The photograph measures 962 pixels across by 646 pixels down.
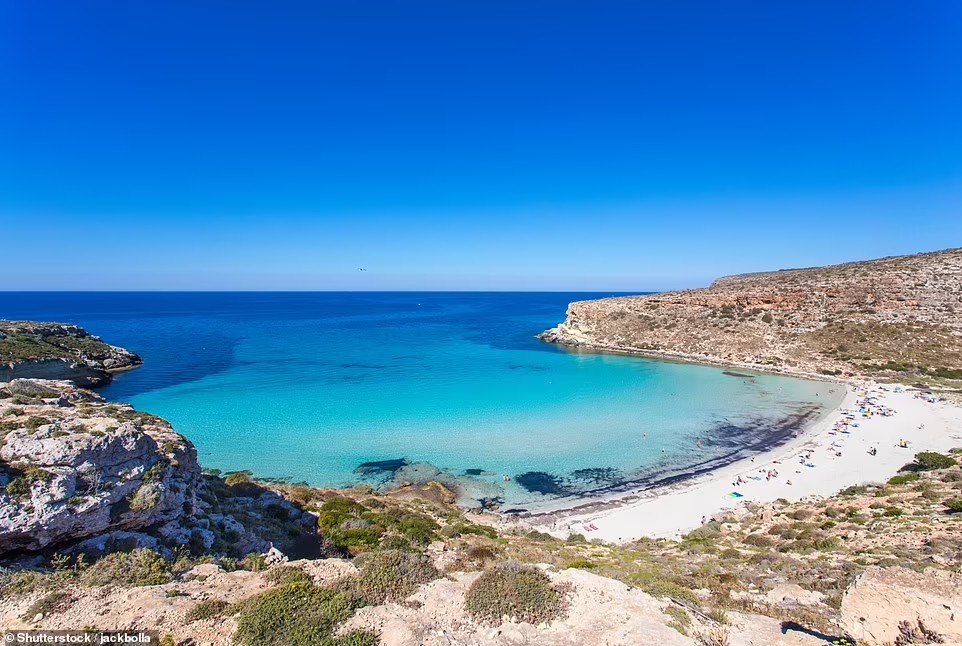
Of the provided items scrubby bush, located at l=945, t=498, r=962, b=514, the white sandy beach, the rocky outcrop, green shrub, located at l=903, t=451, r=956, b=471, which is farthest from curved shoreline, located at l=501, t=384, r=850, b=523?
the rocky outcrop

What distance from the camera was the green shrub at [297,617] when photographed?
6.66m

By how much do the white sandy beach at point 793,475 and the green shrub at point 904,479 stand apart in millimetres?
1361

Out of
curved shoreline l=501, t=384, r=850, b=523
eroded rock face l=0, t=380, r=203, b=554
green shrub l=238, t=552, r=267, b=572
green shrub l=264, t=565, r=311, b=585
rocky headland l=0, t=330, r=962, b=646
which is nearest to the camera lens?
rocky headland l=0, t=330, r=962, b=646

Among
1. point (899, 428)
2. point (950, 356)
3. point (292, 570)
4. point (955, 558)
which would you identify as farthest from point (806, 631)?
point (950, 356)

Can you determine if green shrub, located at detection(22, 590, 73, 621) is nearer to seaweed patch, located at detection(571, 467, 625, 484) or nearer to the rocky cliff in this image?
seaweed patch, located at detection(571, 467, 625, 484)

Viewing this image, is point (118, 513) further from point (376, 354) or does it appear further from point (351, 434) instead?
point (376, 354)

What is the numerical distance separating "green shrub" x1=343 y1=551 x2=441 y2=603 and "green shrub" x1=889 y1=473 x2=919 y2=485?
22897mm

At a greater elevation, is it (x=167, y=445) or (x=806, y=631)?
(x=167, y=445)

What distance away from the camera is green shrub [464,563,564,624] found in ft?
25.2

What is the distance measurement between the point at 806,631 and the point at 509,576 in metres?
5.45

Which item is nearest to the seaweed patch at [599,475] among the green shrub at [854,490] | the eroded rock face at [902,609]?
the green shrub at [854,490]

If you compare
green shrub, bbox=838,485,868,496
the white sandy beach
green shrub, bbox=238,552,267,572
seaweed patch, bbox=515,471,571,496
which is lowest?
seaweed patch, bbox=515,471,571,496

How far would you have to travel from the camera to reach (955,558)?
1071cm

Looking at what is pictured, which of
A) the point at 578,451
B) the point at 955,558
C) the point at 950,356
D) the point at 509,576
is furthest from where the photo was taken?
the point at 950,356
